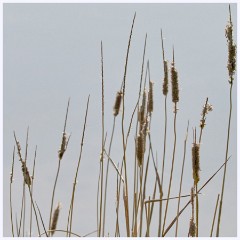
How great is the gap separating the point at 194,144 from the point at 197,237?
33 cm

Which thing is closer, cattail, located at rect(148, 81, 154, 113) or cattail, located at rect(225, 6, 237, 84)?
cattail, located at rect(225, 6, 237, 84)

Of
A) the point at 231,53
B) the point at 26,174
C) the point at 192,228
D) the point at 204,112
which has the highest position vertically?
the point at 231,53

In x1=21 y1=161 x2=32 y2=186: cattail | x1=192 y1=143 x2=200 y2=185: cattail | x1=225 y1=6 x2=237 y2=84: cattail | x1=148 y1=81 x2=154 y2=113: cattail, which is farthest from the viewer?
x1=148 y1=81 x2=154 y2=113: cattail

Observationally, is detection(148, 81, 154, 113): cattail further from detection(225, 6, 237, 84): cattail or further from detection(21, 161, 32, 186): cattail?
detection(21, 161, 32, 186): cattail

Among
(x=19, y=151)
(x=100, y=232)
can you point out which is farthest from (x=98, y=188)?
(x=19, y=151)

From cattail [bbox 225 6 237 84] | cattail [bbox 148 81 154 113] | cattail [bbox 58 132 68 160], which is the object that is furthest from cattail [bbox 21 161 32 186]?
cattail [bbox 225 6 237 84]

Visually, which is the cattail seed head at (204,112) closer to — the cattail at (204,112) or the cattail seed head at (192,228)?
the cattail at (204,112)

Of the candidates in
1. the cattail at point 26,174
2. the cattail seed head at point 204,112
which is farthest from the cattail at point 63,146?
the cattail seed head at point 204,112

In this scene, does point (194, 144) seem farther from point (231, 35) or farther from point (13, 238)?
point (13, 238)

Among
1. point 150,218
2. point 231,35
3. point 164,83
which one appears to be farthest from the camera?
point 164,83

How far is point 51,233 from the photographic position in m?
1.85

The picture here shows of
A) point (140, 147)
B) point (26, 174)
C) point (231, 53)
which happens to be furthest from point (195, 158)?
point (26, 174)

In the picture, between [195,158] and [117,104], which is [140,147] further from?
[117,104]

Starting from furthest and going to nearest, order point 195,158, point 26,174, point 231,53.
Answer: point 26,174 → point 231,53 → point 195,158
